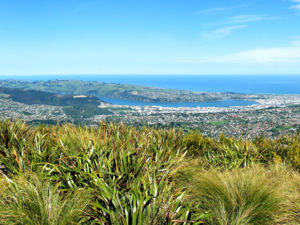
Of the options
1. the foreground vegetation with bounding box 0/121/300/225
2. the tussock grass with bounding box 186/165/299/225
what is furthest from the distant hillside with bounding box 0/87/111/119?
the tussock grass with bounding box 186/165/299/225

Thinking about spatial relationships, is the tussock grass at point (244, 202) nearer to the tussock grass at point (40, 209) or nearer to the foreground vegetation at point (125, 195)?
the foreground vegetation at point (125, 195)

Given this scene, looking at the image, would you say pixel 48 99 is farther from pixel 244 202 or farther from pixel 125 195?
pixel 244 202

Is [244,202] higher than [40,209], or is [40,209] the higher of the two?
[40,209]

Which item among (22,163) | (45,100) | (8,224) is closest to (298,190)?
(8,224)

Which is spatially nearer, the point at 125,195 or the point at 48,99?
the point at 125,195

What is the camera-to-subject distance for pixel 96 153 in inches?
171

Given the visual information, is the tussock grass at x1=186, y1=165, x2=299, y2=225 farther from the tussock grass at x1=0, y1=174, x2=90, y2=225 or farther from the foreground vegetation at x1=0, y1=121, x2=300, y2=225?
the tussock grass at x1=0, y1=174, x2=90, y2=225

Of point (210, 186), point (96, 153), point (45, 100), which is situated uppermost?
point (96, 153)

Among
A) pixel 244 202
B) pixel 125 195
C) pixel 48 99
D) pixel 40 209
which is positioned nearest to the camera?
pixel 40 209

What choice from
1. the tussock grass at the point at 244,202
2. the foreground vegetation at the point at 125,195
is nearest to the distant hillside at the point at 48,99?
the foreground vegetation at the point at 125,195

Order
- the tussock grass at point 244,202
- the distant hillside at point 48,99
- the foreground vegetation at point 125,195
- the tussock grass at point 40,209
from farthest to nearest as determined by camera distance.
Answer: the distant hillside at point 48,99 → the tussock grass at point 244,202 → the foreground vegetation at point 125,195 → the tussock grass at point 40,209

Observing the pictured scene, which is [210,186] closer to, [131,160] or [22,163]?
[131,160]

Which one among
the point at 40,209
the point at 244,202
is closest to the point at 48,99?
the point at 40,209

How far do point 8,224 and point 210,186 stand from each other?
9.96 ft
